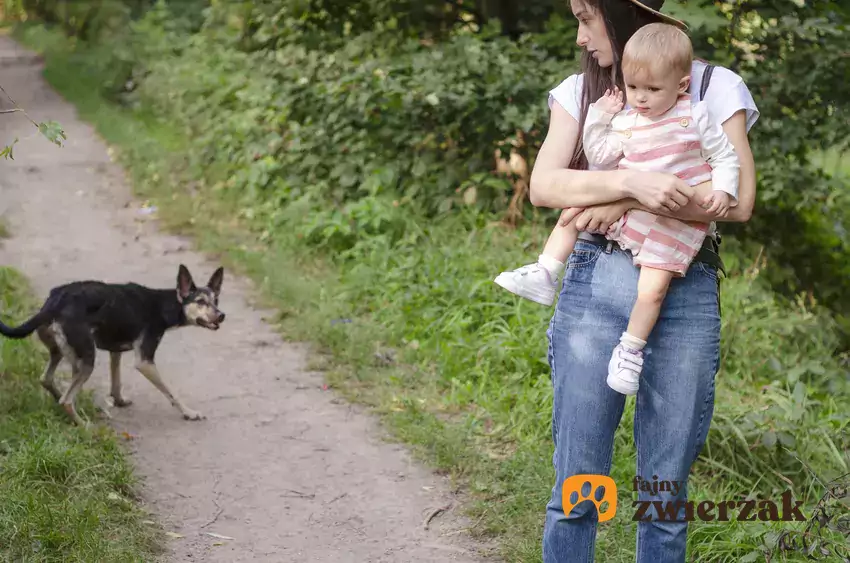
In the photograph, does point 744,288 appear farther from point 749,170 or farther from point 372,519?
point 749,170

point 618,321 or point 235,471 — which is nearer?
point 618,321

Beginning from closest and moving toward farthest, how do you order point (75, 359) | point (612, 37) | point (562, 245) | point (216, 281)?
point (612, 37) → point (562, 245) → point (75, 359) → point (216, 281)

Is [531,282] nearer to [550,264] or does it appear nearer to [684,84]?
[550,264]

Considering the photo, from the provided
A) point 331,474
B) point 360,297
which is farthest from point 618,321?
point 360,297

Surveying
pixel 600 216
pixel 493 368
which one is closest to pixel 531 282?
pixel 600 216

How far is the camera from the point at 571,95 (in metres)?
2.92

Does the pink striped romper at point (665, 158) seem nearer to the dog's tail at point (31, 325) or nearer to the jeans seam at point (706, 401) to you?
the jeans seam at point (706, 401)

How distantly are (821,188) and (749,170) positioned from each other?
5.24m

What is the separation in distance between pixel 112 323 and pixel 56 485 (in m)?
1.22

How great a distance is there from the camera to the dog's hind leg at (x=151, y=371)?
5578 mm

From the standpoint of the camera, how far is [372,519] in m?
4.62

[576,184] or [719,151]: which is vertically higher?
[719,151]

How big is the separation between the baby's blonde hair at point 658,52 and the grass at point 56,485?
270 centimetres

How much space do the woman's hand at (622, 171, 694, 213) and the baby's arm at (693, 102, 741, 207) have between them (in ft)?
0.29
